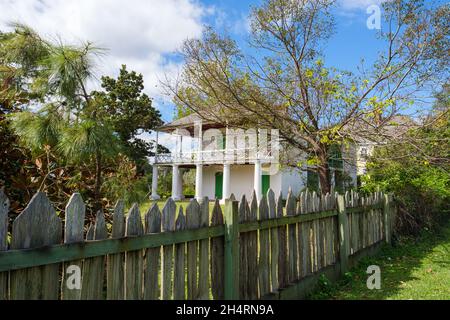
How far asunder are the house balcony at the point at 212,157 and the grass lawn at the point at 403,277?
11.8m

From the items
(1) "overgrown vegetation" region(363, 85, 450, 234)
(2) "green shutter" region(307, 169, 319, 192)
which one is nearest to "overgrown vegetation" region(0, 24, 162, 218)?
(1) "overgrown vegetation" region(363, 85, 450, 234)

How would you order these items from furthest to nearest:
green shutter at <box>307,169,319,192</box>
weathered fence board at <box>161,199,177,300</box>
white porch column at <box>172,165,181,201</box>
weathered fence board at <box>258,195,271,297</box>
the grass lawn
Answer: white porch column at <box>172,165,181,201</box> → green shutter at <box>307,169,319,192</box> → the grass lawn → weathered fence board at <box>258,195,271,297</box> → weathered fence board at <box>161,199,177,300</box>

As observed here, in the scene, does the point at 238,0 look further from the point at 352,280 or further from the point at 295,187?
the point at 295,187

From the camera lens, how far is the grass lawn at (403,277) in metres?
4.49

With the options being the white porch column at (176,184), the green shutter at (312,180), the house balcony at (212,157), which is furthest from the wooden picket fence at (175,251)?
the white porch column at (176,184)

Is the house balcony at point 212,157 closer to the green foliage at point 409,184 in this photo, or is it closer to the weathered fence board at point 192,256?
the green foliage at point 409,184

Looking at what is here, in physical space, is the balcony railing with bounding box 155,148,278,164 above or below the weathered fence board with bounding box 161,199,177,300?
above

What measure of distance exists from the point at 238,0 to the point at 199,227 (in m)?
6.62

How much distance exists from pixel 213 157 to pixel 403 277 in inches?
700

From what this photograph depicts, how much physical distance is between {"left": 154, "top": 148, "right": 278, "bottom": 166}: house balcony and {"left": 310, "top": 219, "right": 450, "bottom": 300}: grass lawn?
463 inches

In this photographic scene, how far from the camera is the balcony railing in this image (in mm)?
20511

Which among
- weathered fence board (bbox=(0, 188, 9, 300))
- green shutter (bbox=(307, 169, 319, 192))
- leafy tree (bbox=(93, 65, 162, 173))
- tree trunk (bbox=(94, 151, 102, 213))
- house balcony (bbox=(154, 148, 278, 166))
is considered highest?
leafy tree (bbox=(93, 65, 162, 173))

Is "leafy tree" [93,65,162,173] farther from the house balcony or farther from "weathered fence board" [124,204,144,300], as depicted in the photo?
"weathered fence board" [124,204,144,300]

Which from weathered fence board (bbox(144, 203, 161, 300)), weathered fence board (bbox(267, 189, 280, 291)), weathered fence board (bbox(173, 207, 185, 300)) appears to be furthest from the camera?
weathered fence board (bbox(267, 189, 280, 291))
